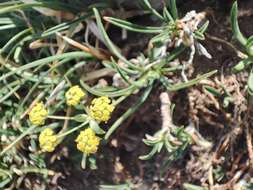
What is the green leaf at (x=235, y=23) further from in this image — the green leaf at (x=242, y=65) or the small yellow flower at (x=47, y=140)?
the small yellow flower at (x=47, y=140)

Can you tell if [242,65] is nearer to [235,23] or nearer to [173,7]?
[235,23]

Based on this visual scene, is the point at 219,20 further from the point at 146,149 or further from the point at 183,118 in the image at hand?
the point at 146,149

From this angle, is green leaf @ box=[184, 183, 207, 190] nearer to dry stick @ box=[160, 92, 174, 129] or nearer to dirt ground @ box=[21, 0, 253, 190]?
dirt ground @ box=[21, 0, 253, 190]

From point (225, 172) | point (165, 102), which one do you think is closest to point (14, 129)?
point (165, 102)

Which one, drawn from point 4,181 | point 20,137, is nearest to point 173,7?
point 20,137

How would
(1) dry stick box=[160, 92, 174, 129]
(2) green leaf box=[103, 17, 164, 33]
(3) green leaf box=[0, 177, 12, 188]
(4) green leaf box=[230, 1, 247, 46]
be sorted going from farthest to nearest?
(3) green leaf box=[0, 177, 12, 188]
(1) dry stick box=[160, 92, 174, 129]
(2) green leaf box=[103, 17, 164, 33]
(4) green leaf box=[230, 1, 247, 46]

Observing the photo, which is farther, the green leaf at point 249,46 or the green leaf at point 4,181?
the green leaf at point 4,181

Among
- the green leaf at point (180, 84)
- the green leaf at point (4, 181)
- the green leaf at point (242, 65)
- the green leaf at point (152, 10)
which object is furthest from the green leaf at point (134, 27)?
the green leaf at point (4, 181)

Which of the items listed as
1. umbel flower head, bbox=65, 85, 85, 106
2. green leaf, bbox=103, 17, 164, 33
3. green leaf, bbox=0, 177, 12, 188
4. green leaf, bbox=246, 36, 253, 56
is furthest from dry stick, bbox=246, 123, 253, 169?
green leaf, bbox=0, 177, 12, 188
